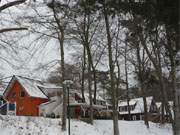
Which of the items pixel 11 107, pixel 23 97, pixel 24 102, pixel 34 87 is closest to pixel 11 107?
pixel 11 107

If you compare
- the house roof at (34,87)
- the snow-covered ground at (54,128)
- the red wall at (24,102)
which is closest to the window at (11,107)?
the red wall at (24,102)

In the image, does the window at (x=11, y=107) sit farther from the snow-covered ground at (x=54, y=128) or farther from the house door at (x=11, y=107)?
the snow-covered ground at (x=54, y=128)

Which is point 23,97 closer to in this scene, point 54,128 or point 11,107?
point 11,107

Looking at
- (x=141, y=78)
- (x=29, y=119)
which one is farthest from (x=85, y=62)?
(x=29, y=119)

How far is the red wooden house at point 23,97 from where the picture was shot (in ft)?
148

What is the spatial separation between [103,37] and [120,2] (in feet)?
55.0

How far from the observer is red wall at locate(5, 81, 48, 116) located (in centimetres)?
4506

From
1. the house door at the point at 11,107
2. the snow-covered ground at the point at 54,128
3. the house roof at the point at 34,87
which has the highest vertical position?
the house roof at the point at 34,87

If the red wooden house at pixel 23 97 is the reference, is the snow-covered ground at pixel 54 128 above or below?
below

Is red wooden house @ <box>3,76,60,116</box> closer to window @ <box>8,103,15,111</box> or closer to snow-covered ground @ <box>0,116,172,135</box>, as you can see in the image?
window @ <box>8,103,15,111</box>

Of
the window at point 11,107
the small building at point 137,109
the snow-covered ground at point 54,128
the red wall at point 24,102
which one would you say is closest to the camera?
the snow-covered ground at point 54,128

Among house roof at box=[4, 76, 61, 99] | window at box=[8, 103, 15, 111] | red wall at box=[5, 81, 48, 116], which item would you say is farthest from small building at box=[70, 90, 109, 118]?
window at box=[8, 103, 15, 111]

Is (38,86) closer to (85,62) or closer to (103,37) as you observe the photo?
(85,62)

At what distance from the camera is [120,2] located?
16.4m
